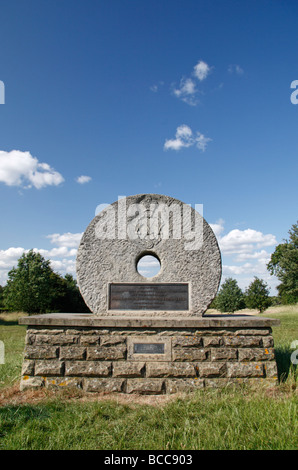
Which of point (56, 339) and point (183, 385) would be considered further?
point (56, 339)

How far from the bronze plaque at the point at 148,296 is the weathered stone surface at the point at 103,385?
1048 millimetres

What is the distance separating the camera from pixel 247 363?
4.29m

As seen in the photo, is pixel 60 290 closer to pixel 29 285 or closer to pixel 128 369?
pixel 29 285

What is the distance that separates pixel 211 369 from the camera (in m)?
4.22

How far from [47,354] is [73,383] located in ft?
1.79

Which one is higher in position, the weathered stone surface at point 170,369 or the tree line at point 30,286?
the tree line at point 30,286

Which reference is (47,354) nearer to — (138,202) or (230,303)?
(138,202)

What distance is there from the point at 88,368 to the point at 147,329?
97 centimetres

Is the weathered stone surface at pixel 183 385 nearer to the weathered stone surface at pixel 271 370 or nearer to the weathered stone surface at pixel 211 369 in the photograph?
the weathered stone surface at pixel 211 369

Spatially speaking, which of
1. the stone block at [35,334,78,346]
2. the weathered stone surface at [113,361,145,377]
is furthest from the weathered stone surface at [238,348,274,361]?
the stone block at [35,334,78,346]

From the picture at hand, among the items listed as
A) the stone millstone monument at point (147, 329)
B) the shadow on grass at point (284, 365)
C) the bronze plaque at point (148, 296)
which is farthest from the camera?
the bronze plaque at point (148, 296)

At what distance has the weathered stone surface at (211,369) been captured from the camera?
421 centimetres

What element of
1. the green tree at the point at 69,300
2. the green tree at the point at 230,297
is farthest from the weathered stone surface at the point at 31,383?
the green tree at the point at 69,300

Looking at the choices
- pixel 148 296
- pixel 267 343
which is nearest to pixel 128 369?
pixel 148 296
